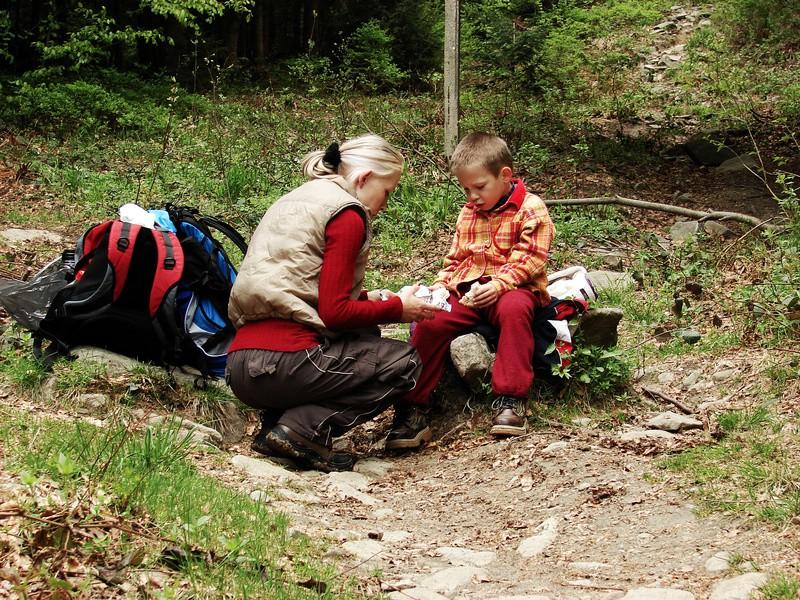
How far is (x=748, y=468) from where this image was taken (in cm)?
366

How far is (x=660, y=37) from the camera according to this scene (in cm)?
1986

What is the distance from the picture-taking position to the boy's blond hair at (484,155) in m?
4.92

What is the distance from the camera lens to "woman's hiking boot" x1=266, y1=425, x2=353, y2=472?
4.45m

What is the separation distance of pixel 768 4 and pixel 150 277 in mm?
16977

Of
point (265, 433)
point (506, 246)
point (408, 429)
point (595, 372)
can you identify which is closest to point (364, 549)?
point (265, 433)

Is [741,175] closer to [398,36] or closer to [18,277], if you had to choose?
[398,36]

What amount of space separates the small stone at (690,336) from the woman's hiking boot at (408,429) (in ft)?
7.15

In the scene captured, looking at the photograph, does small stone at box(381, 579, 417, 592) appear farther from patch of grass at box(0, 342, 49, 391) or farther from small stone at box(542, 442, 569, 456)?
patch of grass at box(0, 342, 49, 391)

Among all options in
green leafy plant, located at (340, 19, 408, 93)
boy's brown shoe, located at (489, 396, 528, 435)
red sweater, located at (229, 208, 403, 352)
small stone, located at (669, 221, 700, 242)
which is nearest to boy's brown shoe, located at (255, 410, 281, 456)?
red sweater, located at (229, 208, 403, 352)

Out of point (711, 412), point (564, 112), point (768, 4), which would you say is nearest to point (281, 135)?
point (564, 112)

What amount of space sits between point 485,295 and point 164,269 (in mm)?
1895

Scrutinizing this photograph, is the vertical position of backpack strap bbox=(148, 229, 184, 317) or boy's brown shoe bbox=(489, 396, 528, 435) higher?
backpack strap bbox=(148, 229, 184, 317)

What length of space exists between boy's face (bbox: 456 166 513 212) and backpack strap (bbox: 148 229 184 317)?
1758mm

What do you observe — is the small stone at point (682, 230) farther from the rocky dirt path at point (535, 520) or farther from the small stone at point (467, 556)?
the small stone at point (467, 556)
